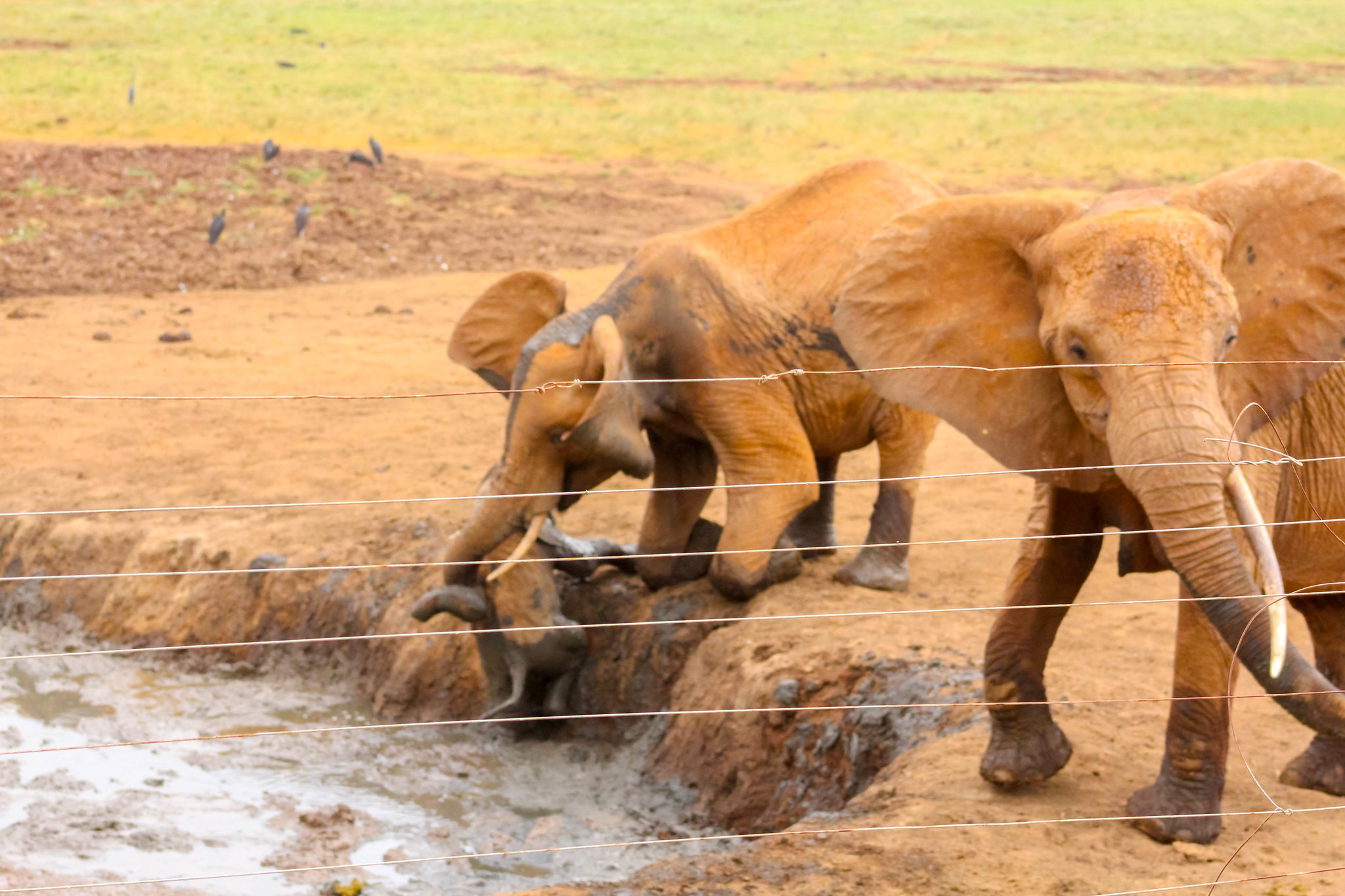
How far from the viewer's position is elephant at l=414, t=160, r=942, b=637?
674 centimetres

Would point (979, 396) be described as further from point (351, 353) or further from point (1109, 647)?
point (351, 353)

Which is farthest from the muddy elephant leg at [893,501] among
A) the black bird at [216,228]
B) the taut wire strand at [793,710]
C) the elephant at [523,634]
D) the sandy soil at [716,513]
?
A: the black bird at [216,228]

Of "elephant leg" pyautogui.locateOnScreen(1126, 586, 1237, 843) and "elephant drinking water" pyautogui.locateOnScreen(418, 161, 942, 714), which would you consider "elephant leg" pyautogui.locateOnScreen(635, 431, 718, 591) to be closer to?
"elephant drinking water" pyautogui.locateOnScreen(418, 161, 942, 714)

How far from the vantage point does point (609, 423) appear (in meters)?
6.61

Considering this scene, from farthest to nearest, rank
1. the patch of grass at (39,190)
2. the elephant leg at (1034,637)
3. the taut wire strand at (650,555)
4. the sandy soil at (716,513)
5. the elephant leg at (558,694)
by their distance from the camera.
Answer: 1. the patch of grass at (39,190)
2. the elephant leg at (558,694)
3. the elephant leg at (1034,637)
4. the sandy soil at (716,513)
5. the taut wire strand at (650,555)

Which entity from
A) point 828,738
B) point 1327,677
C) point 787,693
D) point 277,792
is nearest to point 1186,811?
point 1327,677

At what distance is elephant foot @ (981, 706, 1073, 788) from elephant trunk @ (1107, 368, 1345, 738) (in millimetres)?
1121

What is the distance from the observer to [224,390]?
11352 millimetres

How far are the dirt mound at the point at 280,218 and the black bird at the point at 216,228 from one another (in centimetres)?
10

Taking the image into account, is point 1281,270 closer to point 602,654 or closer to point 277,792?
point 602,654

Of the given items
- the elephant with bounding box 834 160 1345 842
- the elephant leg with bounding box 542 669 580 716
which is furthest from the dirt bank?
the elephant with bounding box 834 160 1345 842

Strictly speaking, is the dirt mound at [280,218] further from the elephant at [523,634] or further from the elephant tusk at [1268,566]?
the elephant tusk at [1268,566]

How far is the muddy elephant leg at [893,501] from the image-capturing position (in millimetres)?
7414

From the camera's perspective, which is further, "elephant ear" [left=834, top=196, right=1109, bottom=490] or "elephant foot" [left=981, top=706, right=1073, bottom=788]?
"elephant foot" [left=981, top=706, right=1073, bottom=788]
